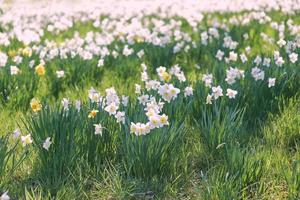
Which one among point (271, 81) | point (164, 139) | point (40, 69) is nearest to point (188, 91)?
point (271, 81)

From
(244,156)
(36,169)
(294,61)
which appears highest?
(294,61)

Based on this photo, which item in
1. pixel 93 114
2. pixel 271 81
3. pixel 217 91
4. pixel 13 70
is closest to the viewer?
pixel 93 114

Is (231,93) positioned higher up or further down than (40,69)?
higher up

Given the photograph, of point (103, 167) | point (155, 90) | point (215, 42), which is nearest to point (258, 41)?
point (215, 42)

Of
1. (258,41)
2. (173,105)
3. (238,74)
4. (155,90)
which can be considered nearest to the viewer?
(173,105)

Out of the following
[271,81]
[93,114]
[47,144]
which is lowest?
[47,144]

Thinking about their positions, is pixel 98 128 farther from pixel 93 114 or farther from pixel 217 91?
pixel 217 91

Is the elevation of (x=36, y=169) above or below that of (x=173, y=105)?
below

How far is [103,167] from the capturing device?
3.43m

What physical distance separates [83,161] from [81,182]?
0.19 m

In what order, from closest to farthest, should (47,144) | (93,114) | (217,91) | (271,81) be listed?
1. (47,144)
2. (93,114)
3. (217,91)
4. (271,81)

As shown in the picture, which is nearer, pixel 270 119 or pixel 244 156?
pixel 244 156

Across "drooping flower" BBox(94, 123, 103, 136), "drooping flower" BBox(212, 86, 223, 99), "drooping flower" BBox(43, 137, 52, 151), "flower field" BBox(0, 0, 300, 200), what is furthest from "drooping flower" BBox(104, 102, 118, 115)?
"drooping flower" BBox(212, 86, 223, 99)

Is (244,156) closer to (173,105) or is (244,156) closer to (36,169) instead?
(173,105)
